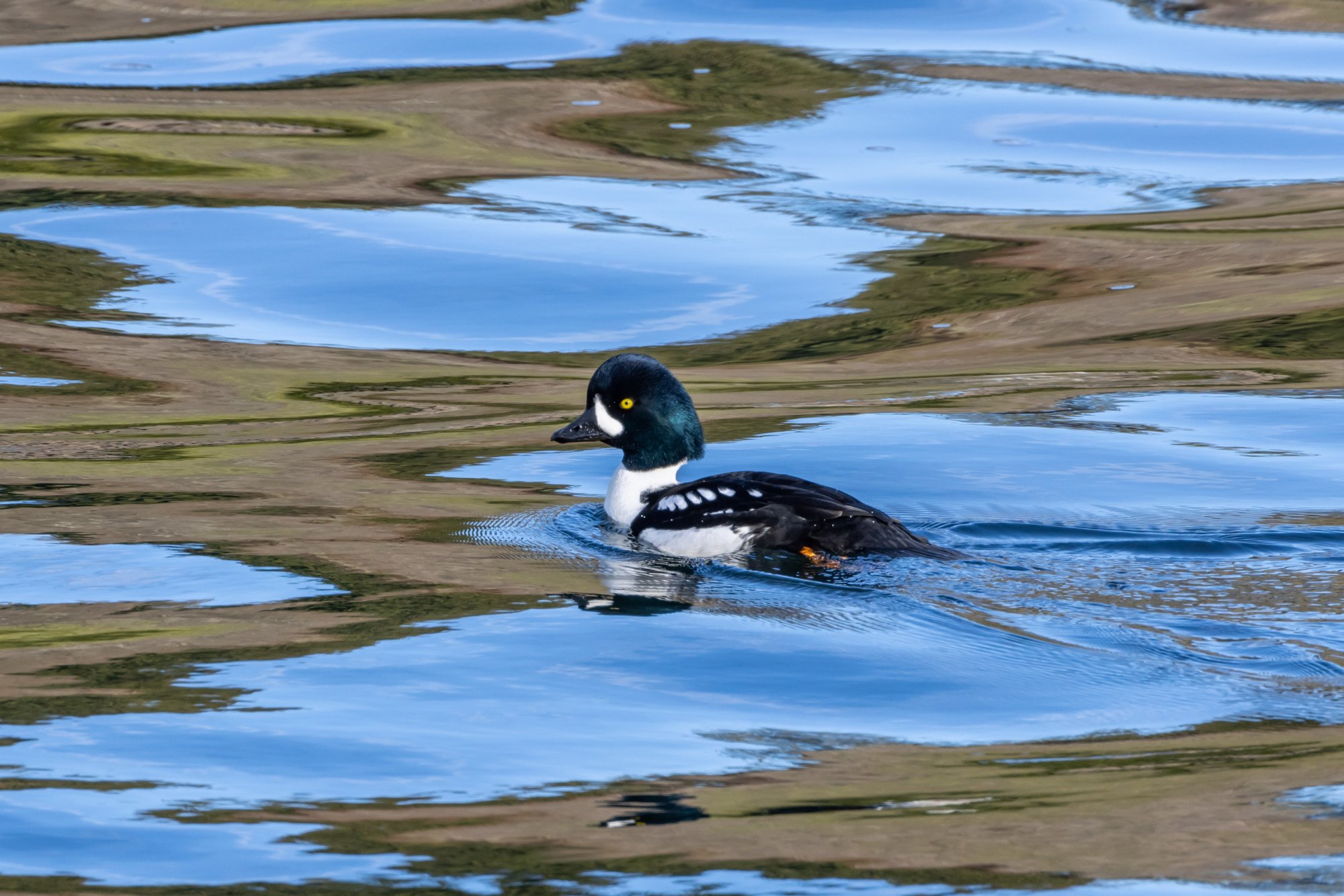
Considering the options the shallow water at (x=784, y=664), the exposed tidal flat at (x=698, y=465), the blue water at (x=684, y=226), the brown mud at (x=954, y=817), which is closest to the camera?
the brown mud at (x=954, y=817)

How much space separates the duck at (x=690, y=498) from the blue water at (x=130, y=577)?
1.55 metres

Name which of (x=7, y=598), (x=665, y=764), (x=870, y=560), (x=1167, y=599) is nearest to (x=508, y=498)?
(x=870, y=560)

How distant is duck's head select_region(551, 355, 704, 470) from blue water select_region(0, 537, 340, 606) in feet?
5.56

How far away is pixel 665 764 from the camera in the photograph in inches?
173

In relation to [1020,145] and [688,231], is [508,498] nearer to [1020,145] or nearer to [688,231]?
[688,231]

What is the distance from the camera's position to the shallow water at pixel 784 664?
4266 millimetres

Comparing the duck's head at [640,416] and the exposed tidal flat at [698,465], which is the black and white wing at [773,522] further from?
the duck's head at [640,416]

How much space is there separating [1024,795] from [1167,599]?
88.2 inches

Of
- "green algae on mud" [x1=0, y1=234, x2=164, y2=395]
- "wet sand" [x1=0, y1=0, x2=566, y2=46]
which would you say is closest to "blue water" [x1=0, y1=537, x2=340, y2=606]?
"green algae on mud" [x1=0, y1=234, x2=164, y2=395]

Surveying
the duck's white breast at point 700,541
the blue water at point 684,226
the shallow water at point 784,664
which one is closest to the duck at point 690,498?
the duck's white breast at point 700,541

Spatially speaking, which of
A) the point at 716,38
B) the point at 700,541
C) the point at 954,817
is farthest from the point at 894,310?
the point at 954,817

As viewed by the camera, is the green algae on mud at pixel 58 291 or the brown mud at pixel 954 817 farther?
the green algae on mud at pixel 58 291

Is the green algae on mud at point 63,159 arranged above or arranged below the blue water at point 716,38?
below

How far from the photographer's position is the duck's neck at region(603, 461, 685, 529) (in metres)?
7.44
